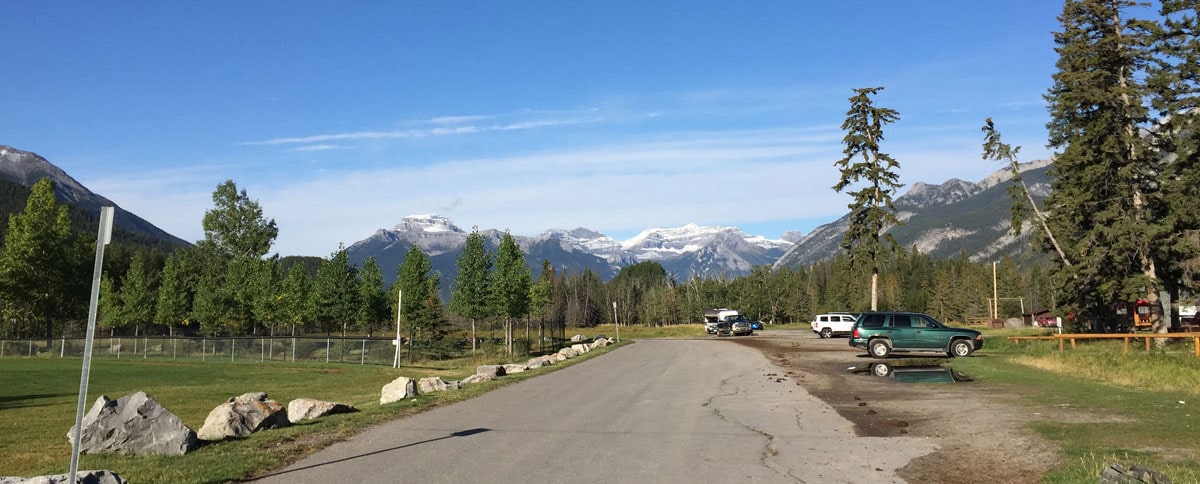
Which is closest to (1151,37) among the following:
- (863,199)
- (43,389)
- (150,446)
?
(863,199)

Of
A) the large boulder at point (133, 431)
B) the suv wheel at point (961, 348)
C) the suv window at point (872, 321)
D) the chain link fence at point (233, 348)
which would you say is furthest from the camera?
the chain link fence at point (233, 348)

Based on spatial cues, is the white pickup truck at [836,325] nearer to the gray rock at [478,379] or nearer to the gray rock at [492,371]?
the gray rock at [492,371]

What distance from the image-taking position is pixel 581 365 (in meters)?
30.2

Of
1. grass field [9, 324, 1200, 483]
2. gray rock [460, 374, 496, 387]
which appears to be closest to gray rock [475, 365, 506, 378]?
gray rock [460, 374, 496, 387]

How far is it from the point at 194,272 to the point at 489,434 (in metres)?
82.7

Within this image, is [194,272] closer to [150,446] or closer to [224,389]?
[224,389]

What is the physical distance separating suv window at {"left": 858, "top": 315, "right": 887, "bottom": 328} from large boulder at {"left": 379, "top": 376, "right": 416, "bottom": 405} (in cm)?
2006

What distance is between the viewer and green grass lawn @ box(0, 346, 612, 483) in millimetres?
9366

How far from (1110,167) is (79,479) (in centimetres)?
3958

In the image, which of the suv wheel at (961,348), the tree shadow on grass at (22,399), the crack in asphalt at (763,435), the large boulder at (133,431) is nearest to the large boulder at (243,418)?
the large boulder at (133,431)

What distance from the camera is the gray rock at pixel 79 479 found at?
7199mm

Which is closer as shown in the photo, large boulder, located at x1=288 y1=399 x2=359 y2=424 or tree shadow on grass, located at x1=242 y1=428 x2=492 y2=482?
tree shadow on grass, located at x1=242 y1=428 x2=492 y2=482

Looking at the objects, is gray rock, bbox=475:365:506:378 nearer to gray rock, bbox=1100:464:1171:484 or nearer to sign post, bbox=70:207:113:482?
sign post, bbox=70:207:113:482

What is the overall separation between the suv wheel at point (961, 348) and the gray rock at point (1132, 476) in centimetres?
2297
